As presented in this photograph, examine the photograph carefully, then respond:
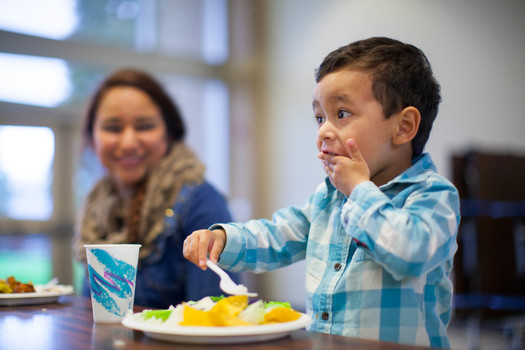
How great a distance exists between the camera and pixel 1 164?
451 centimetres

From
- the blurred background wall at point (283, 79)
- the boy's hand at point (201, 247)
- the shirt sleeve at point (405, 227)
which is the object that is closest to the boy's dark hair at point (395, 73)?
the shirt sleeve at point (405, 227)

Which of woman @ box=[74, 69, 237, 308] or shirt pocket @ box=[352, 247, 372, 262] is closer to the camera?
shirt pocket @ box=[352, 247, 372, 262]

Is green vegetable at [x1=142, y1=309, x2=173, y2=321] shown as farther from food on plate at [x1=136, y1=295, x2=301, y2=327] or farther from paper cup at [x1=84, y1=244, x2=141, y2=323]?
paper cup at [x1=84, y1=244, x2=141, y2=323]

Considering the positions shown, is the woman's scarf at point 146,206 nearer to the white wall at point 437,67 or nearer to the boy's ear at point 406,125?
the boy's ear at point 406,125

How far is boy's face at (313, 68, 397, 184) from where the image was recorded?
1.11m

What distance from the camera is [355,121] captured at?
1119 mm

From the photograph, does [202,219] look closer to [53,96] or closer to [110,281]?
[110,281]

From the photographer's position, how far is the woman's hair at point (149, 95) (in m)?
2.11

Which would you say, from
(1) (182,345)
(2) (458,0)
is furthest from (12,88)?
(1) (182,345)

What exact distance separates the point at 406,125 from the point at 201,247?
1.57 feet

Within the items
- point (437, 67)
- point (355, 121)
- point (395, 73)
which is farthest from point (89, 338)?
point (437, 67)

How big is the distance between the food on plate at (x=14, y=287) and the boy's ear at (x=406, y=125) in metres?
0.92

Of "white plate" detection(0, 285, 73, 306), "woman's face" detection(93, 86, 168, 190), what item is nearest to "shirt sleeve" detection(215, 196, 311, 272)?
"white plate" detection(0, 285, 73, 306)

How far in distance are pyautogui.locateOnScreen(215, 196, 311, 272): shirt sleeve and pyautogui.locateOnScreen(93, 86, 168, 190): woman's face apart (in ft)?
2.98
